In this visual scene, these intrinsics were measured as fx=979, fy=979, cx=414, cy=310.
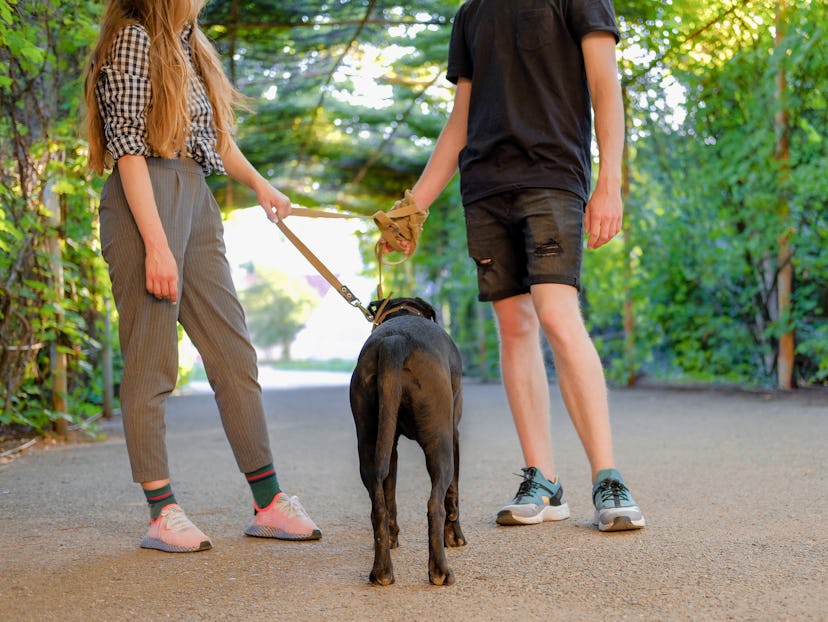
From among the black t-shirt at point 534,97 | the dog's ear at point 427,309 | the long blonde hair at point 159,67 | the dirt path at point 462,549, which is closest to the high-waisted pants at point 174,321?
the long blonde hair at point 159,67

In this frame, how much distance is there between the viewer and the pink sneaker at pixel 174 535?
10.8 feet

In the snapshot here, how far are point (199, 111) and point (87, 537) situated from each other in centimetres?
160

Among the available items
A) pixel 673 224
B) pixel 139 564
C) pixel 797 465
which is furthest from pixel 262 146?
pixel 139 564

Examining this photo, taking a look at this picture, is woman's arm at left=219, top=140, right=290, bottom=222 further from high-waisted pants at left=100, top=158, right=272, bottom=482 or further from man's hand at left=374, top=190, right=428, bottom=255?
man's hand at left=374, top=190, right=428, bottom=255

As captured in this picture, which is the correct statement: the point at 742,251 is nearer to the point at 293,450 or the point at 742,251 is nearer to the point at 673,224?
the point at 673,224

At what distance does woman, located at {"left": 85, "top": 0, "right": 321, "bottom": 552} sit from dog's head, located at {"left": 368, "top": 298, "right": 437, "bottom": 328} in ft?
2.04

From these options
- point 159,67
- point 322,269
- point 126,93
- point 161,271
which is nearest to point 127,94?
point 126,93

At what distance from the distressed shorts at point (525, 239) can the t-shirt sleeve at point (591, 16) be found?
599 millimetres

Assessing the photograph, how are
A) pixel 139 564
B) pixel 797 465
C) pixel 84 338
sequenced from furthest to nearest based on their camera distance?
pixel 84 338
pixel 797 465
pixel 139 564

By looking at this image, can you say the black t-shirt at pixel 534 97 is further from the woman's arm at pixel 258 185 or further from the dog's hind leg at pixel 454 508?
the dog's hind leg at pixel 454 508

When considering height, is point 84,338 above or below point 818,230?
below

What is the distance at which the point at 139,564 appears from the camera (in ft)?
10.3

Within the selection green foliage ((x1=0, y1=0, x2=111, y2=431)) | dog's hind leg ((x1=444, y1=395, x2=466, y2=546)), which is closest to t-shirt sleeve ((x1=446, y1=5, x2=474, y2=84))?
dog's hind leg ((x1=444, y1=395, x2=466, y2=546))

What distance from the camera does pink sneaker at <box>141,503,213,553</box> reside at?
328cm
